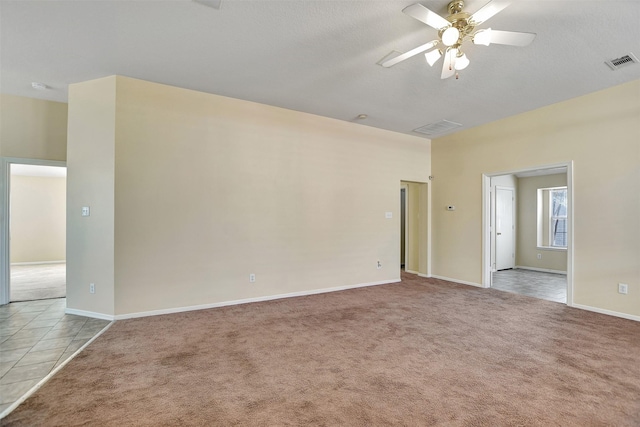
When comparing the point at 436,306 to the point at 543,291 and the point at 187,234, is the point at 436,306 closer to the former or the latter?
the point at 543,291

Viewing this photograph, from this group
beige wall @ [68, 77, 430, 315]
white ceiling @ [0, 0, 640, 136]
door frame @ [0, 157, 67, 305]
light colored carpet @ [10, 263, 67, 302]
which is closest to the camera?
white ceiling @ [0, 0, 640, 136]

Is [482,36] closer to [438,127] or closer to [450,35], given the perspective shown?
[450,35]

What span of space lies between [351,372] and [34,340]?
10.6ft

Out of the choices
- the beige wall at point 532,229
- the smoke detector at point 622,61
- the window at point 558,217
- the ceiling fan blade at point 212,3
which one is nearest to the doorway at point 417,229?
the beige wall at point 532,229

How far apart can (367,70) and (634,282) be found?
13.8 ft

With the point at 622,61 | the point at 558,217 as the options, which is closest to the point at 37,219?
the point at 622,61

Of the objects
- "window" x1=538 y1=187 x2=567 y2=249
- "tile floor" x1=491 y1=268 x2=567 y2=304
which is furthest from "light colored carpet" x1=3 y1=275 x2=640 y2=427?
"window" x1=538 y1=187 x2=567 y2=249

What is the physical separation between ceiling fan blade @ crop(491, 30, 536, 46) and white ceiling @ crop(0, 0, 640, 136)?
28 cm

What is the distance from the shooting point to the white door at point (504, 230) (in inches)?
277

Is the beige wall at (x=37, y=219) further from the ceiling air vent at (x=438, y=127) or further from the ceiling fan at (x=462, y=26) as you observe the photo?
the ceiling fan at (x=462, y=26)

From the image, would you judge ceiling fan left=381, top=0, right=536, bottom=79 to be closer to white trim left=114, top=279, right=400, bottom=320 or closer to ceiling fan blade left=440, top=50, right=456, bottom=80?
ceiling fan blade left=440, top=50, right=456, bottom=80

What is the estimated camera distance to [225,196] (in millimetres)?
4098

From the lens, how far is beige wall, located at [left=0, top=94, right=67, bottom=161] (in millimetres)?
4082

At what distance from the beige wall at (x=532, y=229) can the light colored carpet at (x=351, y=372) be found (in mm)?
3694
